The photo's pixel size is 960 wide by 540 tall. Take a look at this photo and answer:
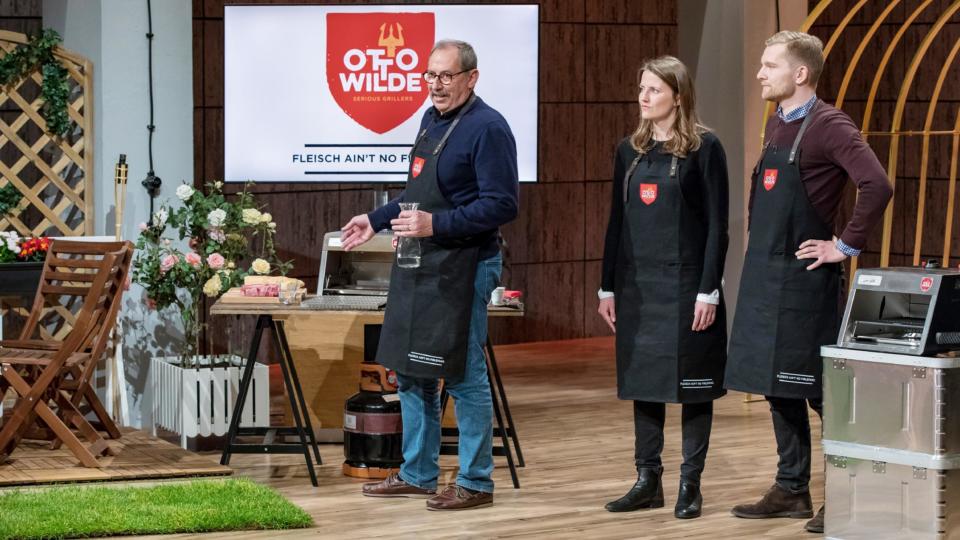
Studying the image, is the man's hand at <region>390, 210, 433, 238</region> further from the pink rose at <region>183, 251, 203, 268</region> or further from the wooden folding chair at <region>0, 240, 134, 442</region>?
the pink rose at <region>183, 251, 203, 268</region>

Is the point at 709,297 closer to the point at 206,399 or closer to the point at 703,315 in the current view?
the point at 703,315

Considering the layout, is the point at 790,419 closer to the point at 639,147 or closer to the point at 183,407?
the point at 639,147

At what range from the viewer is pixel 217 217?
5.73m

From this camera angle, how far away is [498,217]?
4.20 meters

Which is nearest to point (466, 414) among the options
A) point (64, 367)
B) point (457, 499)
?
point (457, 499)

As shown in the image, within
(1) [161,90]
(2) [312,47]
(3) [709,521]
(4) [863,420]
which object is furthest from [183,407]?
(4) [863,420]

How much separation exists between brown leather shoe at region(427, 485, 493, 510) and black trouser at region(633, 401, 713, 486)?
1.65ft

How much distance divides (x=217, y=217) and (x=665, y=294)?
222 centimetres

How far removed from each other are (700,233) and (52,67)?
10.4ft

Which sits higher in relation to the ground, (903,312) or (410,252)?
(410,252)

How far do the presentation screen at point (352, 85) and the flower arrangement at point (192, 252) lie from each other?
19.6 inches

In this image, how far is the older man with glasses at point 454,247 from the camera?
4.22m

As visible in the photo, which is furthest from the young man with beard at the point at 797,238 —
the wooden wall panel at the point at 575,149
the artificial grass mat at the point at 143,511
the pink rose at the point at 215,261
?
the wooden wall panel at the point at 575,149

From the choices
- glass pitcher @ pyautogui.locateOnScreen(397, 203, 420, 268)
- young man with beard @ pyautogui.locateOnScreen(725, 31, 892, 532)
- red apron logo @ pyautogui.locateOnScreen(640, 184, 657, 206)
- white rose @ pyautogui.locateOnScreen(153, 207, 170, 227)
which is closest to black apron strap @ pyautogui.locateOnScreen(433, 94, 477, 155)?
glass pitcher @ pyautogui.locateOnScreen(397, 203, 420, 268)
